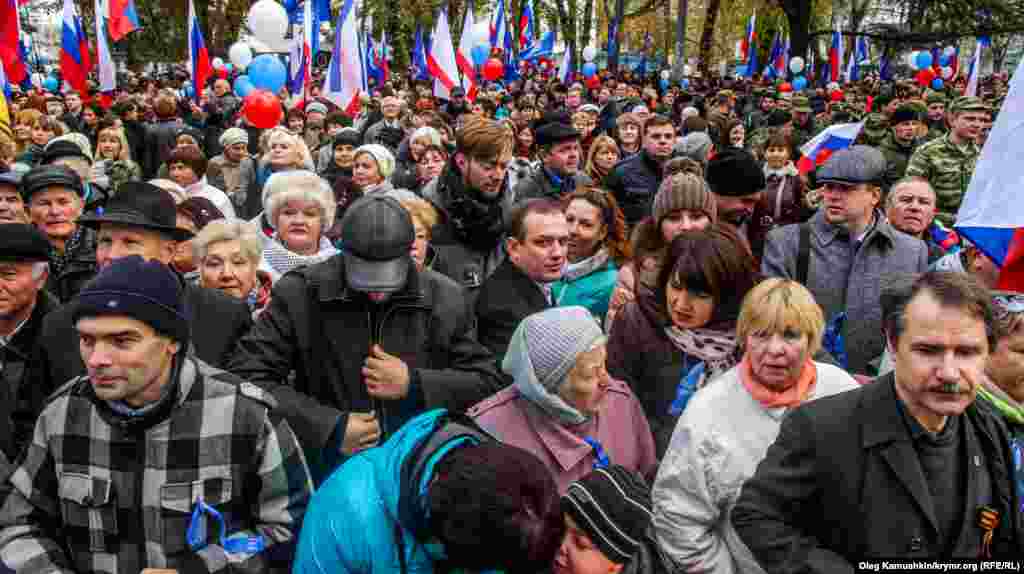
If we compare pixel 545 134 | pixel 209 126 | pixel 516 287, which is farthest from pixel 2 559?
pixel 209 126

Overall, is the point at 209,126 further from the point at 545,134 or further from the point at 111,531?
the point at 111,531

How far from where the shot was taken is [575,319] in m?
2.88

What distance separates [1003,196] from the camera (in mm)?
2736

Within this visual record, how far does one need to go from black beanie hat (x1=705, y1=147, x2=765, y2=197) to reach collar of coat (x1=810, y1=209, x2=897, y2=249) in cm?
50

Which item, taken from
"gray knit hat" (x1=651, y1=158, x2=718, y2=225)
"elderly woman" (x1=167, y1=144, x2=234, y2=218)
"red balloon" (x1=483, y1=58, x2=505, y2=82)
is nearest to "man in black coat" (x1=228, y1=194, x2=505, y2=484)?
"gray knit hat" (x1=651, y1=158, x2=718, y2=225)

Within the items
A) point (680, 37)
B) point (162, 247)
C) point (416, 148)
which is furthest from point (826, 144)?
point (680, 37)

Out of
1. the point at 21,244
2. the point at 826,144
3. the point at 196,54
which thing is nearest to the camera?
the point at 21,244

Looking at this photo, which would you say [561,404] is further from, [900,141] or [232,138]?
[900,141]

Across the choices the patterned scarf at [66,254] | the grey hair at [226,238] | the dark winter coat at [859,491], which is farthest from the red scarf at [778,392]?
the patterned scarf at [66,254]

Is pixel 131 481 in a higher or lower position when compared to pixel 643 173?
lower

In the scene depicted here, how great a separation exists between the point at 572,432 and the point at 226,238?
209cm

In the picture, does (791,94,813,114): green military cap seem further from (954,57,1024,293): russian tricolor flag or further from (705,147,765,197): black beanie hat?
(954,57,1024,293): russian tricolor flag

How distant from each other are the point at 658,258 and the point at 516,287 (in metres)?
0.70

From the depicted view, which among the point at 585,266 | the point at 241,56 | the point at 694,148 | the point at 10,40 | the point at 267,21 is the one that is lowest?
the point at 585,266
